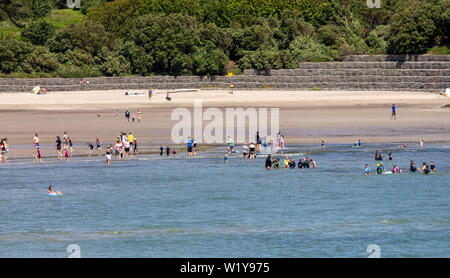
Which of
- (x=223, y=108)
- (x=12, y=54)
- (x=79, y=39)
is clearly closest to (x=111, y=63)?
(x=79, y=39)

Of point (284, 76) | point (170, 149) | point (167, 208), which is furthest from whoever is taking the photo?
point (284, 76)

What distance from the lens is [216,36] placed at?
328ft

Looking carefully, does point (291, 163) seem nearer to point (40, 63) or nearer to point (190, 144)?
point (190, 144)

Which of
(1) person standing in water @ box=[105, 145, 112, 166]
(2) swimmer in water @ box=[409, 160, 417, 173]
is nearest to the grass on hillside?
(1) person standing in water @ box=[105, 145, 112, 166]

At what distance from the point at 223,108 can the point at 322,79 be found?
17.4 meters

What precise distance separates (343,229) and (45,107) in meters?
51.6

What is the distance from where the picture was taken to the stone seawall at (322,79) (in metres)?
87.1

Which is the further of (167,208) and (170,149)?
(170,149)

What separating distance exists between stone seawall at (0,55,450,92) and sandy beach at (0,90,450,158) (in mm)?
2246

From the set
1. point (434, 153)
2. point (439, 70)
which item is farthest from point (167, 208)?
point (439, 70)

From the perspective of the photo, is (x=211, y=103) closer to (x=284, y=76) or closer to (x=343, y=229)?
(x=284, y=76)

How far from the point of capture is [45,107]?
8056 centimetres

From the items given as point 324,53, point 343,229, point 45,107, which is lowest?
point 343,229

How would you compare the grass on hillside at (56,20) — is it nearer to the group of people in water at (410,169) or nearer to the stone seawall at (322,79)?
the stone seawall at (322,79)
